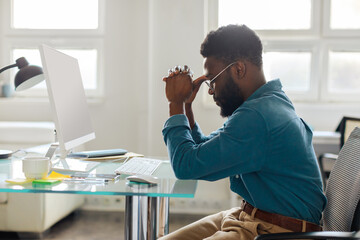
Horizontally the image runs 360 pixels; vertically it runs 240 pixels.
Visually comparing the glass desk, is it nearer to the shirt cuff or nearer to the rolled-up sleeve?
the rolled-up sleeve

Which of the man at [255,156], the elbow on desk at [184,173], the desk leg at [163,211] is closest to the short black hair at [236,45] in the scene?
the man at [255,156]

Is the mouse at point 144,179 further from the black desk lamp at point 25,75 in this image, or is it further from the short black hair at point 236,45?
the black desk lamp at point 25,75

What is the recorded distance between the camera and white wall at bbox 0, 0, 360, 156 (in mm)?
3594

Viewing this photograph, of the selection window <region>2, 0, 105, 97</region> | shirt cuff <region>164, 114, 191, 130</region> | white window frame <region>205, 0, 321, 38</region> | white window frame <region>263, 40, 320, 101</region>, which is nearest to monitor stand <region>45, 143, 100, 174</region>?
shirt cuff <region>164, 114, 191, 130</region>

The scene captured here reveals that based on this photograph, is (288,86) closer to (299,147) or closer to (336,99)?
(336,99)

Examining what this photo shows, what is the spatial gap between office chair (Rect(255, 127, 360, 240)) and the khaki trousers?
197 mm

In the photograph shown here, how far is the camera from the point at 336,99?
12.2 feet

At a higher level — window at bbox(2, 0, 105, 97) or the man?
window at bbox(2, 0, 105, 97)

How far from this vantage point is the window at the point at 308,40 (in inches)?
145

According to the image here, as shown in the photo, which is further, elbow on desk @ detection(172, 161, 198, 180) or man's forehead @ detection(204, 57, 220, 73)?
man's forehead @ detection(204, 57, 220, 73)

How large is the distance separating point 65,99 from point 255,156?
0.93 meters

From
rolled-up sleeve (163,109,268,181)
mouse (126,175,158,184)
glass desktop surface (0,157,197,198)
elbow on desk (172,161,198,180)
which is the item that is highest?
rolled-up sleeve (163,109,268,181)

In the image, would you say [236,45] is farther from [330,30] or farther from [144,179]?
[330,30]

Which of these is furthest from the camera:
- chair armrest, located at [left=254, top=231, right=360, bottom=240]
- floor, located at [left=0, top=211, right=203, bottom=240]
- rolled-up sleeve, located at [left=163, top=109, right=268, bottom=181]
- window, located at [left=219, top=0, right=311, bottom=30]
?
window, located at [left=219, top=0, right=311, bottom=30]
